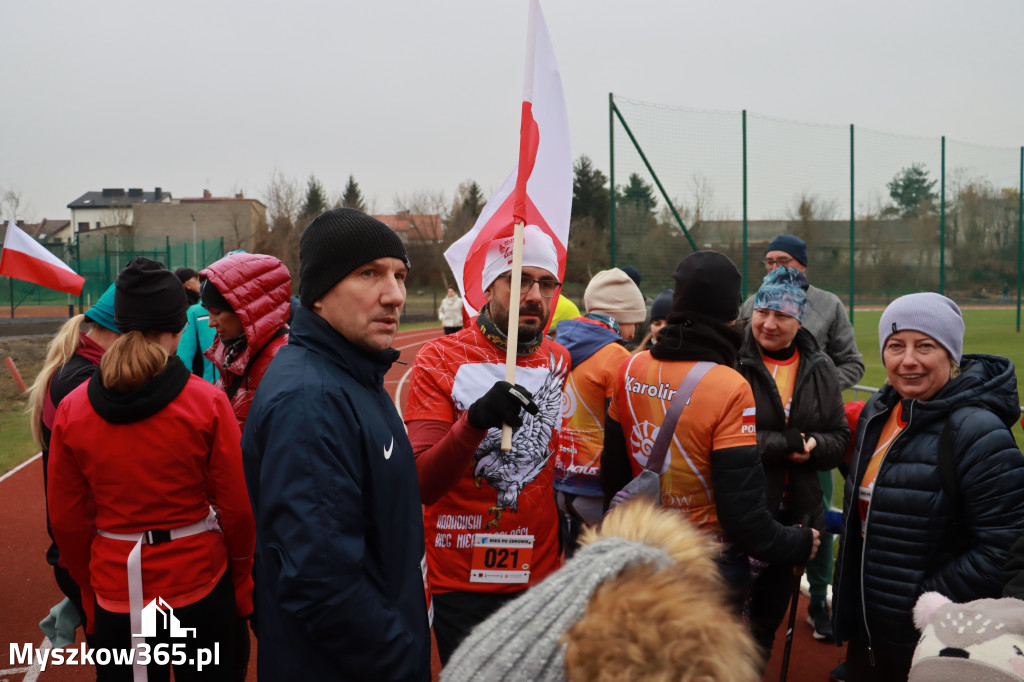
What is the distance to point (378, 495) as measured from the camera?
5.72 feet

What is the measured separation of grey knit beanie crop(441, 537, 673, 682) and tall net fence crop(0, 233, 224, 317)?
23380mm

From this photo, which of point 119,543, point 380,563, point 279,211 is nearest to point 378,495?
point 380,563

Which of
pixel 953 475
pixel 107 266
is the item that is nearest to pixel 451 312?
pixel 107 266

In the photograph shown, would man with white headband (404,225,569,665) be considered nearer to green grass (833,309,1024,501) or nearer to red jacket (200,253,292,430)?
red jacket (200,253,292,430)

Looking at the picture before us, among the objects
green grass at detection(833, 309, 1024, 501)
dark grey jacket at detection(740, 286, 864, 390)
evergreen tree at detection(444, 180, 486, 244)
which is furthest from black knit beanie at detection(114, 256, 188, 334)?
evergreen tree at detection(444, 180, 486, 244)

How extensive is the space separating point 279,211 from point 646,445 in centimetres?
4216

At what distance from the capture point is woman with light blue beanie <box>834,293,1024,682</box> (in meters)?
2.39

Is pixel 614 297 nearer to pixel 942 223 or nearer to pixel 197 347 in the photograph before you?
pixel 197 347

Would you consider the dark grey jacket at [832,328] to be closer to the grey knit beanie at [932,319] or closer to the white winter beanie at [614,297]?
the white winter beanie at [614,297]

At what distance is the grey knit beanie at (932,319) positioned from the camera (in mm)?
2676

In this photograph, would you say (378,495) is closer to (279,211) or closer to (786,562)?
(786,562)

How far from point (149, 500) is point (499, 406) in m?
1.50

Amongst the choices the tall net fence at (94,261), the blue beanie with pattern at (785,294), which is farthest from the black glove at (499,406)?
the tall net fence at (94,261)

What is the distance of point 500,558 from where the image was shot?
260 centimetres
